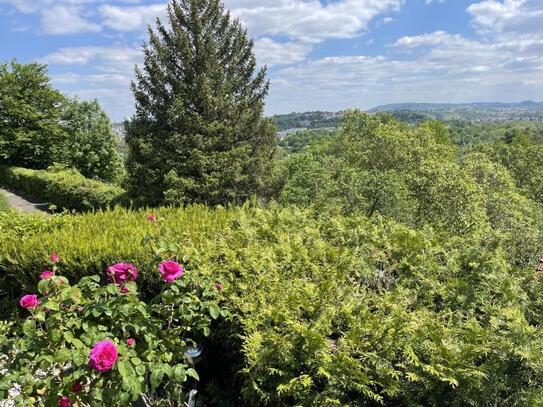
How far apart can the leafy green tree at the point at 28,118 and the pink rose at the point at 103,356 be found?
2971 centimetres

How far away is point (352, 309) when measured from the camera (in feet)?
9.59

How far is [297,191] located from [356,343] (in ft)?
28.6

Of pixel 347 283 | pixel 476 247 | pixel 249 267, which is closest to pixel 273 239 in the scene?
pixel 249 267

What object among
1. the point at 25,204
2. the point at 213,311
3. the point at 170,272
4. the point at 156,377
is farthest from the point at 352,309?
the point at 25,204

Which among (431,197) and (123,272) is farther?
(431,197)

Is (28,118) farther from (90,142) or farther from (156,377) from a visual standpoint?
(156,377)

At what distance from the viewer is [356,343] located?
2586mm

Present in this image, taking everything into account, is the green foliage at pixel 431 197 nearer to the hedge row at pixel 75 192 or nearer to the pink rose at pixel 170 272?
the pink rose at pixel 170 272

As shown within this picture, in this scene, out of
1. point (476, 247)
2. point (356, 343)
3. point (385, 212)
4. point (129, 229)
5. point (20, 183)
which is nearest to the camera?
point (356, 343)

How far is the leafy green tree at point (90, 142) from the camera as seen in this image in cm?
2998

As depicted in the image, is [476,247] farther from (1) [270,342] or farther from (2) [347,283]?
(1) [270,342]

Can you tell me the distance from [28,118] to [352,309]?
30716mm

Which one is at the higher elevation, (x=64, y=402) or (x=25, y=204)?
(x=64, y=402)

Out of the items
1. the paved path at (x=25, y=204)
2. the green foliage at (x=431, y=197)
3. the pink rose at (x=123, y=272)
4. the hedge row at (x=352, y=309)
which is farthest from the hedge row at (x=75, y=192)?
the pink rose at (x=123, y=272)
